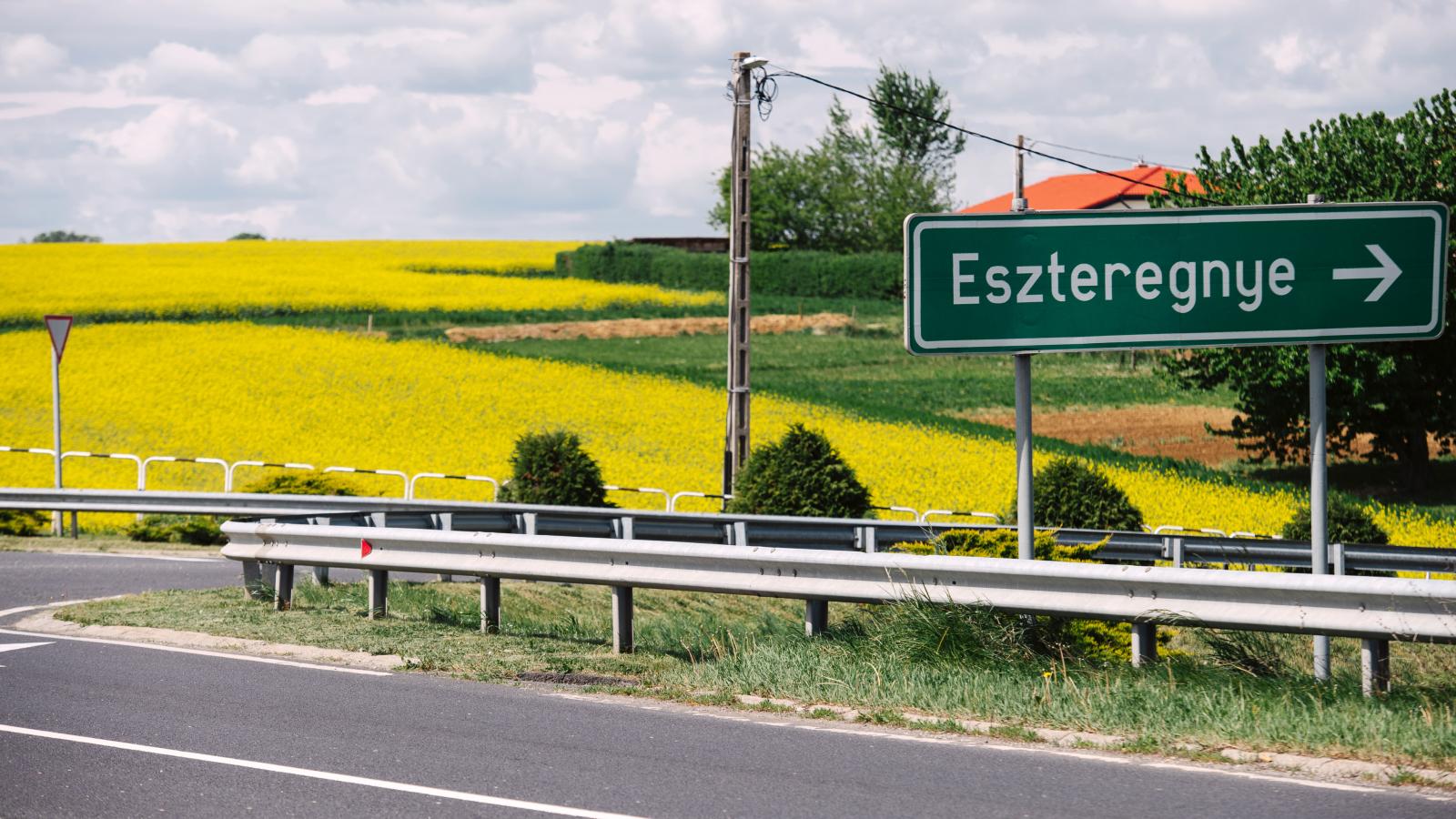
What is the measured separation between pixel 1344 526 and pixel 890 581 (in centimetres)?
1271

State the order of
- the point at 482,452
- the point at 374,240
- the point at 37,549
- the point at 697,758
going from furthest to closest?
1. the point at 374,240
2. the point at 482,452
3. the point at 37,549
4. the point at 697,758

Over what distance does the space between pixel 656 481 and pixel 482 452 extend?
4753 millimetres

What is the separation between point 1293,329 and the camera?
9.35 m

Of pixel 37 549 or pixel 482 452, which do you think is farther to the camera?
pixel 482 452

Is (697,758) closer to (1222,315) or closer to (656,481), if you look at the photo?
(1222,315)

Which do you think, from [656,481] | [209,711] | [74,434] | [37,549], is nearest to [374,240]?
[74,434]

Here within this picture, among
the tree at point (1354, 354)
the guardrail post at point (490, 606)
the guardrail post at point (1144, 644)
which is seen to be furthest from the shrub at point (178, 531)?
the tree at point (1354, 354)

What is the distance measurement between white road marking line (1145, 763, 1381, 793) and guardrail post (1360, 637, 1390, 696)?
1404mm

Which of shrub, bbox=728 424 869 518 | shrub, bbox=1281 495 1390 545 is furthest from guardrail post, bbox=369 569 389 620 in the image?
shrub, bbox=1281 495 1390 545

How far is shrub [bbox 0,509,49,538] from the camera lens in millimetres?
22531

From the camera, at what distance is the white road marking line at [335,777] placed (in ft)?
21.3

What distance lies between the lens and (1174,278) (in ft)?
31.2

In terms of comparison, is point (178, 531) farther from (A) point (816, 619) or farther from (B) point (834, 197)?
(B) point (834, 197)

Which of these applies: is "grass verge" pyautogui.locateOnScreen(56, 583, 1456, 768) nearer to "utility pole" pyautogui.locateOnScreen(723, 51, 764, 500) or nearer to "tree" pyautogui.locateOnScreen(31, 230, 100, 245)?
"utility pole" pyautogui.locateOnScreen(723, 51, 764, 500)
